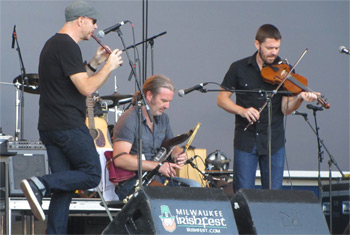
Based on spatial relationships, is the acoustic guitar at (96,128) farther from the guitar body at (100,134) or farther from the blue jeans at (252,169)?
the blue jeans at (252,169)

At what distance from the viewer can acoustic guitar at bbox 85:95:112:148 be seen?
17.0 ft

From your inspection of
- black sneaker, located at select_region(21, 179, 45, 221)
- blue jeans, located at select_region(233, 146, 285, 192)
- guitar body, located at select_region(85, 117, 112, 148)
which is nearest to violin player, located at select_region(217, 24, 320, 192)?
blue jeans, located at select_region(233, 146, 285, 192)

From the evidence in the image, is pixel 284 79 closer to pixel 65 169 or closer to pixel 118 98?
pixel 65 169

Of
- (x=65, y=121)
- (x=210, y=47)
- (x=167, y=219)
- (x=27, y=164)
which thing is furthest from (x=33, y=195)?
(x=210, y=47)

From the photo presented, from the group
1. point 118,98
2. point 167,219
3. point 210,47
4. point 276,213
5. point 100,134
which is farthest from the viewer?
point 210,47

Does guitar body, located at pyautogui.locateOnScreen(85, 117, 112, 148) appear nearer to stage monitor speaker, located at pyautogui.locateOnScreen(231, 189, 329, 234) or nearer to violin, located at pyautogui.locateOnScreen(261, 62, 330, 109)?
violin, located at pyautogui.locateOnScreen(261, 62, 330, 109)

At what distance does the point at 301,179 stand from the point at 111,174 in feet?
8.36

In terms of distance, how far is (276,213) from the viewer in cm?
321

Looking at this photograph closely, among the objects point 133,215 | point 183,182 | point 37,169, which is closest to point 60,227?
point 133,215

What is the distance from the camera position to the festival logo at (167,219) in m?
2.92

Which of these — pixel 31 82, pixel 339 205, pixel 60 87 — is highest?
pixel 60 87

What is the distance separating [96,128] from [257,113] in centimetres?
187

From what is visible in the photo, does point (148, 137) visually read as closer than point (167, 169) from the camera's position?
No

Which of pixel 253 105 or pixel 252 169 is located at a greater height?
pixel 253 105
